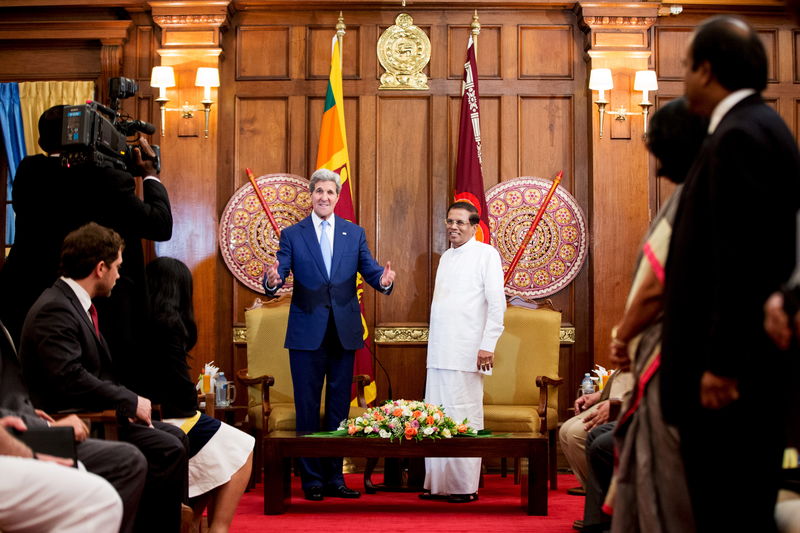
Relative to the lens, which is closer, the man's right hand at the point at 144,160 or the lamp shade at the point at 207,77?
the man's right hand at the point at 144,160

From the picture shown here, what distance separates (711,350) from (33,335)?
88.0 inches

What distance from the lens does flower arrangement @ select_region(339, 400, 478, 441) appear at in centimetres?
501

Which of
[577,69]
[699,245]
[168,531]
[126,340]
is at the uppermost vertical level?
[577,69]

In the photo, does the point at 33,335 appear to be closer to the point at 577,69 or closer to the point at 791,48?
the point at 577,69

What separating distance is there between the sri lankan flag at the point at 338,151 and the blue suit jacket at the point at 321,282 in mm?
796

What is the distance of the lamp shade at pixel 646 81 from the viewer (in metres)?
6.71

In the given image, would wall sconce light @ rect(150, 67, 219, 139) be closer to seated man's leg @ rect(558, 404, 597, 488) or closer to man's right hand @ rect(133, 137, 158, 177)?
man's right hand @ rect(133, 137, 158, 177)

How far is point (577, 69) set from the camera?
279 inches

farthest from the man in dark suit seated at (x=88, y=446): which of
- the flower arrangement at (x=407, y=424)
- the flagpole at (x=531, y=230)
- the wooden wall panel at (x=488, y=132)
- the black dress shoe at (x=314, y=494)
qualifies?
the wooden wall panel at (x=488, y=132)

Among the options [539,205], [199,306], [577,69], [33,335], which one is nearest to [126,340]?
[33,335]

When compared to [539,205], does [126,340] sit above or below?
below

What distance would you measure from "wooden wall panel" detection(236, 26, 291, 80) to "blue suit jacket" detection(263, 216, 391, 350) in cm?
173

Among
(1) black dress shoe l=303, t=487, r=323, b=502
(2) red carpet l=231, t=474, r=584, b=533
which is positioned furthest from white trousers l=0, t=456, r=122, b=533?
(1) black dress shoe l=303, t=487, r=323, b=502

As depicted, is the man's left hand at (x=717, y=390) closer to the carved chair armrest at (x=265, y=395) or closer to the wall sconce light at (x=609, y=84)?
the carved chair armrest at (x=265, y=395)
